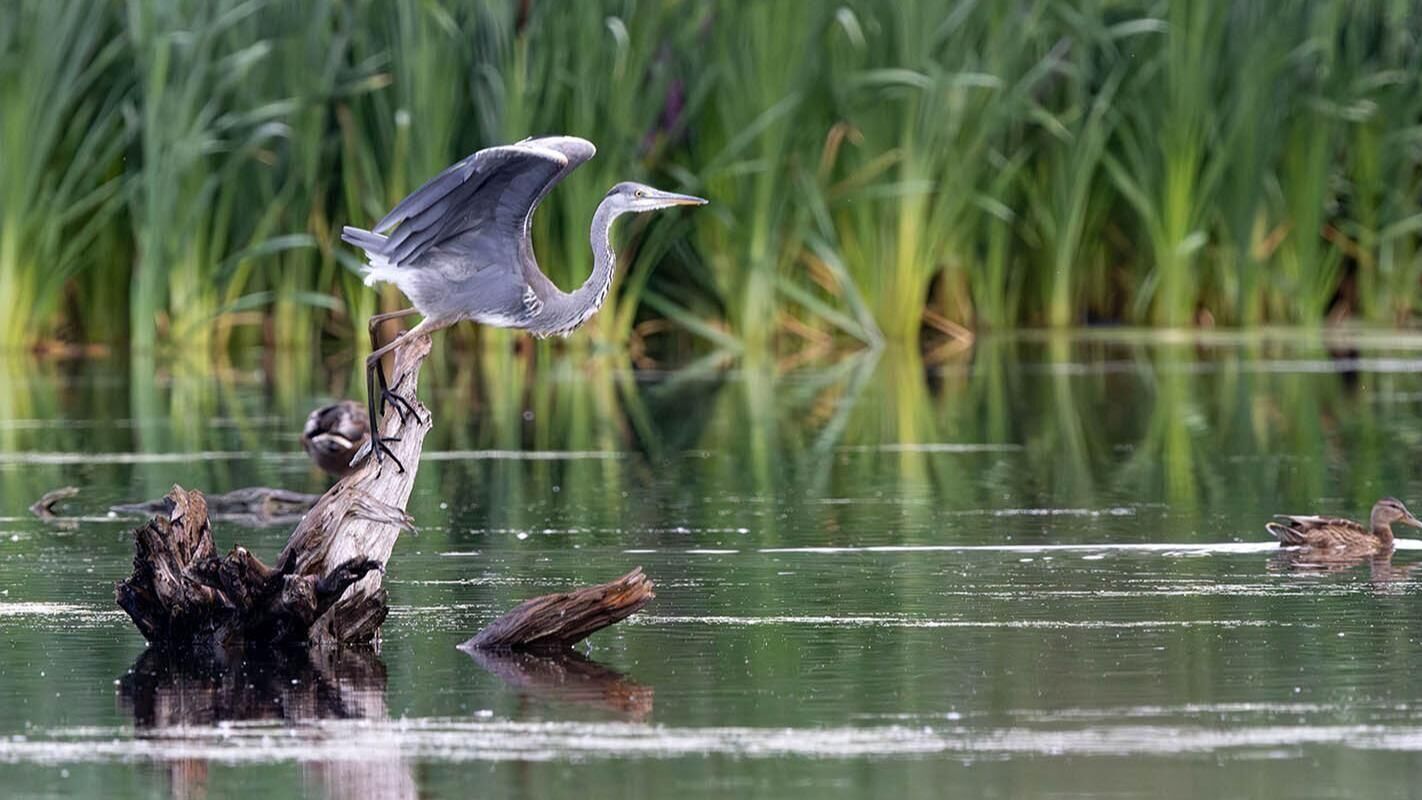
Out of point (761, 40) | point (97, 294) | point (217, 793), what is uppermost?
point (761, 40)

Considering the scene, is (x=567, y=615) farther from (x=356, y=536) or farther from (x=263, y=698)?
(x=263, y=698)

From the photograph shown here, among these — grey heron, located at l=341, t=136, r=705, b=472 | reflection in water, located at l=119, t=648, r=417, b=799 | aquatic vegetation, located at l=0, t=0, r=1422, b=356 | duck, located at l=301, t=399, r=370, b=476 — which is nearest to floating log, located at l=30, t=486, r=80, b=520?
duck, located at l=301, t=399, r=370, b=476

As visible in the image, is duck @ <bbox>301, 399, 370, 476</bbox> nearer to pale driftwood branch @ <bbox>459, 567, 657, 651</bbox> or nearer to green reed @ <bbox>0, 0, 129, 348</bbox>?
pale driftwood branch @ <bbox>459, 567, 657, 651</bbox>

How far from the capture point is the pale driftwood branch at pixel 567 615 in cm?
645

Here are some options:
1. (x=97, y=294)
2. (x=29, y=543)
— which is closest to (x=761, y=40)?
(x=97, y=294)

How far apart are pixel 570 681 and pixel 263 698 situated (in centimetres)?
66

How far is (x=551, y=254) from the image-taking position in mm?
18203

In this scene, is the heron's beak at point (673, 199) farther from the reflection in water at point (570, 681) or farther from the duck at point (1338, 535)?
the reflection in water at point (570, 681)

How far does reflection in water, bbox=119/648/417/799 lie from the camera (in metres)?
4.96

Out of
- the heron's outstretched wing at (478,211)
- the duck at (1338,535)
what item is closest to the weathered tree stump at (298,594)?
the heron's outstretched wing at (478,211)

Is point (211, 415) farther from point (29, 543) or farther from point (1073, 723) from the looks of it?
point (1073, 723)

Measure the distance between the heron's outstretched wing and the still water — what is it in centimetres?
91

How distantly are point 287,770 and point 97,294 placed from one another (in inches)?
565

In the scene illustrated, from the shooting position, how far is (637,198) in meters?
8.48
